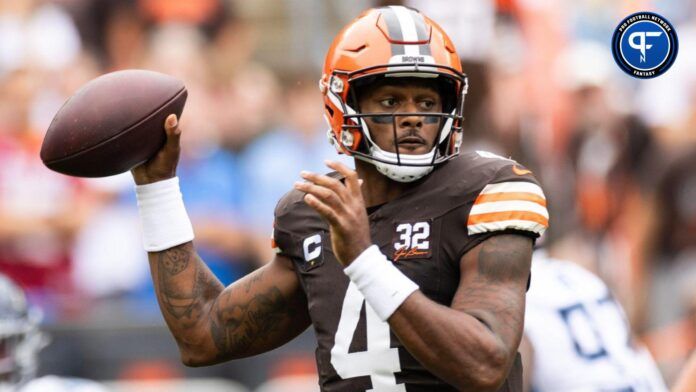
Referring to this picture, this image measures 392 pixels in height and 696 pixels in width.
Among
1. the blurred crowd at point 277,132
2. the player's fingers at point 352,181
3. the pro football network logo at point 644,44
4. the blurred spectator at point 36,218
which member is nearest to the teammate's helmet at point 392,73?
the player's fingers at point 352,181

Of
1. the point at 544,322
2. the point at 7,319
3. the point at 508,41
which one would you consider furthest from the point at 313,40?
the point at 544,322

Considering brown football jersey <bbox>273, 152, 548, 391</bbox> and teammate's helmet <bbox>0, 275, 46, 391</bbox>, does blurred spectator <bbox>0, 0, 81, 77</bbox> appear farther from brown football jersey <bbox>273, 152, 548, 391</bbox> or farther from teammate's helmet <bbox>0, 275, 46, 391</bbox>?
brown football jersey <bbox>273, 152, 548, 391</bbox>

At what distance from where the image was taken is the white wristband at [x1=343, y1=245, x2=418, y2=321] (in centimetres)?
310

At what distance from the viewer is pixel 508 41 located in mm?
7566

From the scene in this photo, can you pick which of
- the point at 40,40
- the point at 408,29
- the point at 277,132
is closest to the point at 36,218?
the point at 40,40

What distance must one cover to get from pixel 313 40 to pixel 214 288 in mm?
4399

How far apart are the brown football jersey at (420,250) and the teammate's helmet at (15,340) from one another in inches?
91.0

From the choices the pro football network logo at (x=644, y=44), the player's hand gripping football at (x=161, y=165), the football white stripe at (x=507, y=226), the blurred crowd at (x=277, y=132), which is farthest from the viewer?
the blurred crowd at (x=277, y=132)

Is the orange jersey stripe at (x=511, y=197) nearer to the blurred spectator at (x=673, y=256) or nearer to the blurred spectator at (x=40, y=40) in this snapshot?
the blurred spectator at (x=673, y=256)

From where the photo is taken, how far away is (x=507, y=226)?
3314mm

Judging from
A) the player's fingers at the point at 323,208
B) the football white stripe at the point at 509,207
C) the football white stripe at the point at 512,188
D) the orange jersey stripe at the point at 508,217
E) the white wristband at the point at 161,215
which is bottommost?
the white wristband at the point at 161,215

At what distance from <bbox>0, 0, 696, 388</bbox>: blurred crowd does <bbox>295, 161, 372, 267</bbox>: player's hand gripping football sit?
319 cm

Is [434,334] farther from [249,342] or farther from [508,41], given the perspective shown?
[508,41]

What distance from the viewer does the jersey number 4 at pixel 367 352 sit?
3.38 meters
